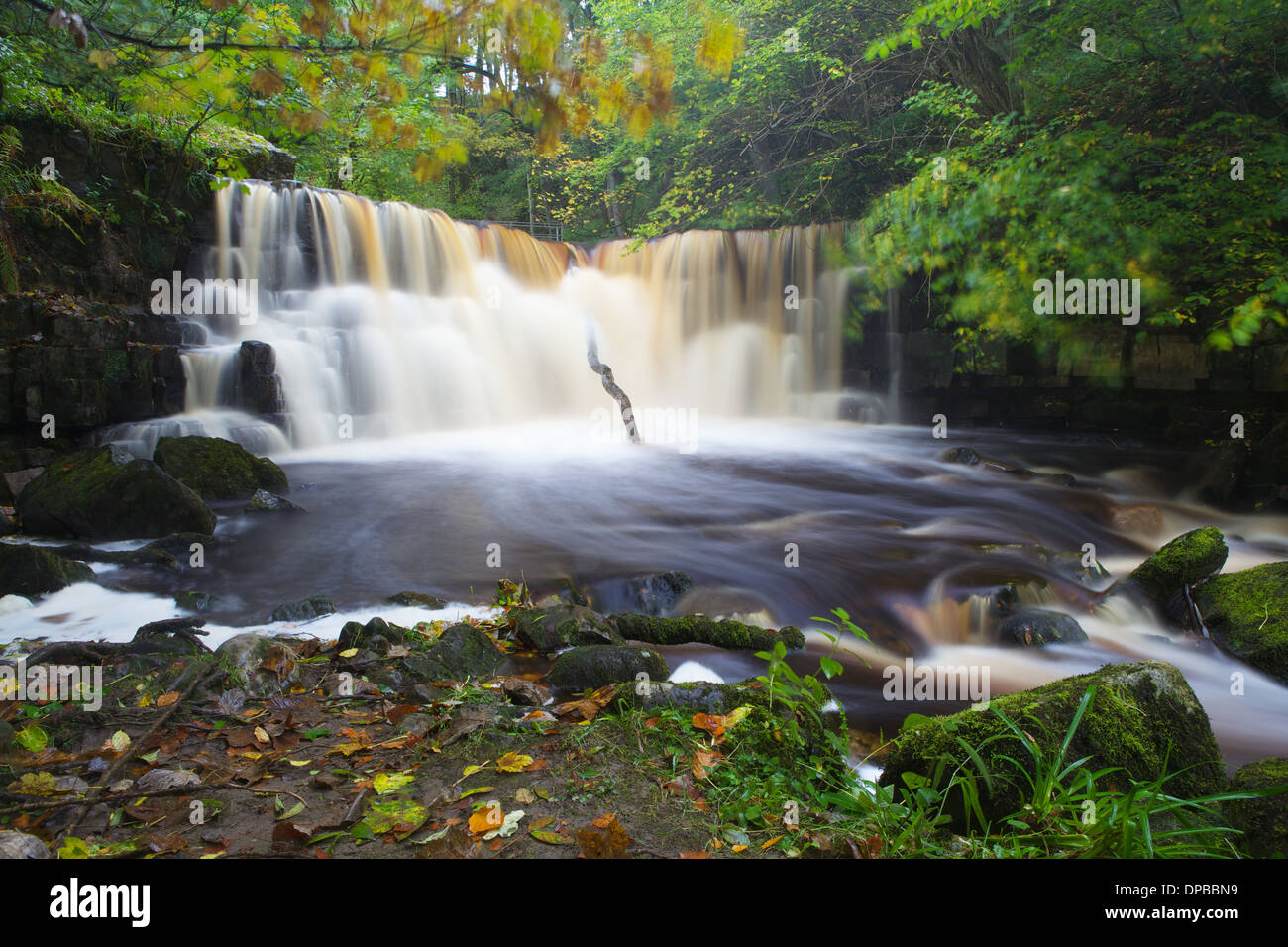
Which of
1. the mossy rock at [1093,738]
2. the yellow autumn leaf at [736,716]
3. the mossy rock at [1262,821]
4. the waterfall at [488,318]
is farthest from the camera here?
the waterfall at [488,318]

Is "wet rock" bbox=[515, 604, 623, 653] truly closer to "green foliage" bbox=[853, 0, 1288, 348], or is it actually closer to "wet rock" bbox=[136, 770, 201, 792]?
"wet rock" bbox=[136, 770, 201, 792]

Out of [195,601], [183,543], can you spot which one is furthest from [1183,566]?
[183,543]

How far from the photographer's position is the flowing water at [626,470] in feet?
17.3

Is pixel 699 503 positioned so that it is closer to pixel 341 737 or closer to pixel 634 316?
pixel 341 737

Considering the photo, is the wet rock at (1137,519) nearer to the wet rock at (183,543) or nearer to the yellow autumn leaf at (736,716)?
the yellow autumn leaf at (736,716)

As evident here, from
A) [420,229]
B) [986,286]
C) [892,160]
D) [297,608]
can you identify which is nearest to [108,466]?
[297,608]

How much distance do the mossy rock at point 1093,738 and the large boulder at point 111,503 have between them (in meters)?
6.61

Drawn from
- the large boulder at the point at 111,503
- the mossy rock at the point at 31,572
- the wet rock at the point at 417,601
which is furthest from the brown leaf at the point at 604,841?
the large boulder at the point at 111,503

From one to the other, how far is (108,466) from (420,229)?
362 inches

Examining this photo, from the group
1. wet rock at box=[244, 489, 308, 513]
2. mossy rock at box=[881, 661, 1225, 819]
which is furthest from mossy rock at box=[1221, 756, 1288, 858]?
wet rock at box=[244, 489, 308, 513]

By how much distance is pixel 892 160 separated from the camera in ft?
48.0

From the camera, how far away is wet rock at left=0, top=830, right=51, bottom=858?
185 cm

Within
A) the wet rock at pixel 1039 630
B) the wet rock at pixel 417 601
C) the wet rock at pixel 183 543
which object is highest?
the wet rock at pixel 183 543

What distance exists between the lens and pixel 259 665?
3549mm
